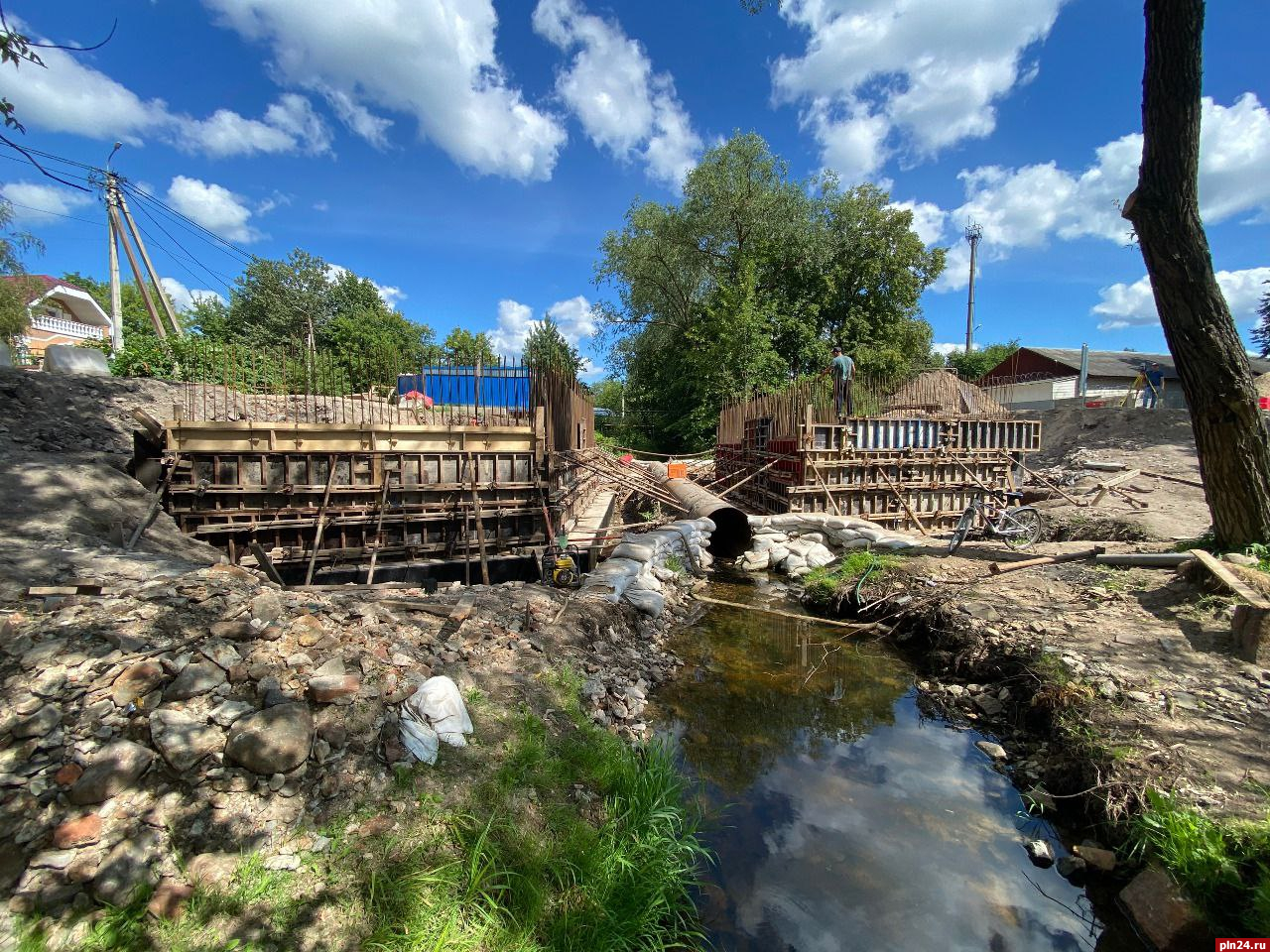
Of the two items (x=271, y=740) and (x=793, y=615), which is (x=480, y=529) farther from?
(x=271, y=740)

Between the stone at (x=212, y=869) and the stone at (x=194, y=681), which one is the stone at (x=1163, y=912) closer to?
the stone at (x=212, y=869)

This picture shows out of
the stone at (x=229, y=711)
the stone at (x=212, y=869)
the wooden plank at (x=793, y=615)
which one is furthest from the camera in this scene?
the wooden plank at (x=793, y=615)

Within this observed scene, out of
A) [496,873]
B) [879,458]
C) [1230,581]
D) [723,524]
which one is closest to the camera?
[496,873]

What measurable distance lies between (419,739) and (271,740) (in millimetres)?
732

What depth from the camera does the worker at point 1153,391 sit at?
2059 cm

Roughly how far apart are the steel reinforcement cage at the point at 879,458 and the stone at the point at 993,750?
22.0 ft

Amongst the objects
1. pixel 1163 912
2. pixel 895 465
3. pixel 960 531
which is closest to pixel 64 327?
pixel 895 465

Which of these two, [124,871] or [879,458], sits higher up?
[879,458]

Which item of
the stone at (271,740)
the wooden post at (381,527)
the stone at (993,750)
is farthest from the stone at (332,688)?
the wooden post at (381,527)

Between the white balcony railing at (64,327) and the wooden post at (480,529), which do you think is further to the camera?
the white balcony railing at (64,327)

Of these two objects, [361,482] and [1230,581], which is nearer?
[1230,581]

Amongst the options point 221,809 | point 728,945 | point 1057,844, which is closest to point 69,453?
point 221,809

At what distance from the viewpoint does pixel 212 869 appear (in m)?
2.14

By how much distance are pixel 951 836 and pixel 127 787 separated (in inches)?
187
